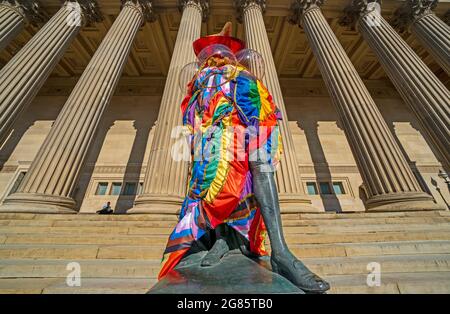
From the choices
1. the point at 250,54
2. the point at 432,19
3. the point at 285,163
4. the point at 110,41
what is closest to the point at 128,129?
the point at 110,41

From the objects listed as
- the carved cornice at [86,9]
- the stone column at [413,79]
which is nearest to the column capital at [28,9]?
the carved cornice at [86,9]

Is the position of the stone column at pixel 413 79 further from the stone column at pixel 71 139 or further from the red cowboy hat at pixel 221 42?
the stone column at pixel 71 139

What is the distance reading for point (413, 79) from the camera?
8.02 m

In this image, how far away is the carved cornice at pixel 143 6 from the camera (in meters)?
10.0

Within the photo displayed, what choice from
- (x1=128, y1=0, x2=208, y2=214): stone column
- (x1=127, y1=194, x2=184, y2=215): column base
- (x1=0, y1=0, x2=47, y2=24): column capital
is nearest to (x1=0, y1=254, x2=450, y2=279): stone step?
(x1=127, y1=194, x2=184, y2=215): column base

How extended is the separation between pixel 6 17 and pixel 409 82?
1750 centimetres

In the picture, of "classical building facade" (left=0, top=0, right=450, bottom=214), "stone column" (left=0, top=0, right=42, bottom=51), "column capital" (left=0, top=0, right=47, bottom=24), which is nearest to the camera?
"classical building facade" (left=0, top=0, right=450, bottom=214)

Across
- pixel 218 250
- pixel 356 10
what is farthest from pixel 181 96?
pixel 356 10

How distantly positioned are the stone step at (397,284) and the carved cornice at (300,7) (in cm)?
1189

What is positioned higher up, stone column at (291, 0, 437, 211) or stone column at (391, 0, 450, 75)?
stone column at (391, 0, 450, 75)

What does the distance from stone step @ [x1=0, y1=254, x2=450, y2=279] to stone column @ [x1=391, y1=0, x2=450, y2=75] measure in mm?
10085

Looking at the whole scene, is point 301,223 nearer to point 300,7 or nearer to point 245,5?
point 245,5

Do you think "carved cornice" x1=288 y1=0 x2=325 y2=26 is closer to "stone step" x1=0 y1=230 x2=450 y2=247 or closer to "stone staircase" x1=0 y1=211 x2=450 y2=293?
"stone staircase" x1=0 y1=211 x2=450 y2=293

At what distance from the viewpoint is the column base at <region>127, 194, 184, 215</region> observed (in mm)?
5183
